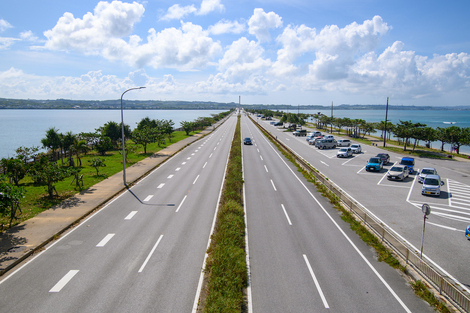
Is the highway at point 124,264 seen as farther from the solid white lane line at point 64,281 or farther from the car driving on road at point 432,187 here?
the car driving on road at point 432,187

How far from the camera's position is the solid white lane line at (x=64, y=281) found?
1024 cm

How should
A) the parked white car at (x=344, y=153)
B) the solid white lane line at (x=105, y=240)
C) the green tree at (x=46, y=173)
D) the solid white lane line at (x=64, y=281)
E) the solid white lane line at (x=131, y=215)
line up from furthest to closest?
1. the parked white car at (x=344, y=153)
2. the green tree at (x=46, y=173)
3. the solid white lane line at (x=131, y=215)
4. the solid white lane line at (x=105, y=240)
5. the solid white lane line at (x=64, y=281)

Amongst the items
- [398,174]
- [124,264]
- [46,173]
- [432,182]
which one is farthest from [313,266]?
[398,174]

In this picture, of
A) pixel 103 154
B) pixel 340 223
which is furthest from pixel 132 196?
pixel 103 154

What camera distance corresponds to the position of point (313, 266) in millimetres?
11961

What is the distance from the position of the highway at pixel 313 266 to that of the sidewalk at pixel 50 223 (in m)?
11.2

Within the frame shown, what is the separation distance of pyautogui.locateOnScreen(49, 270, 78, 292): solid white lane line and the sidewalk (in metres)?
3.05

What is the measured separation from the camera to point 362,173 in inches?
1227

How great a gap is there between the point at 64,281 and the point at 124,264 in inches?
91.4

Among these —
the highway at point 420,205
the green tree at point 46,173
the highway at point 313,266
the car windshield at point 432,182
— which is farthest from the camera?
the car windshield at point 432,182

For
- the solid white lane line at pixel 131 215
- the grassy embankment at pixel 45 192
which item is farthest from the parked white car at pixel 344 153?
the solid white lane line at pixel 131 215

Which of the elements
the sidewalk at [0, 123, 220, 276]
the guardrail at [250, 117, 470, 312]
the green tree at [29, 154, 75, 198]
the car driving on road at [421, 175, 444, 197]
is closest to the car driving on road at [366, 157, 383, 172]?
the car driving on road at [421, 175, 444, 197]

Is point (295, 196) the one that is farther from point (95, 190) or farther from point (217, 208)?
point (95, 190)

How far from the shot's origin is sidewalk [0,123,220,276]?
12830 millimetres
